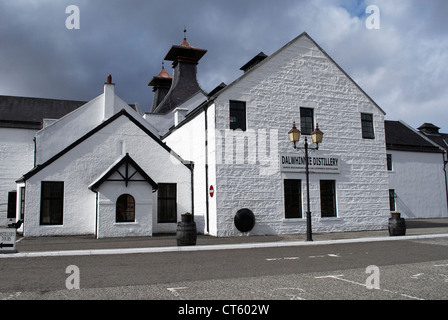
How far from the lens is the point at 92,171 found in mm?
19000

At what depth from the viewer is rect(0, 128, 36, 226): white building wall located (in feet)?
87.9

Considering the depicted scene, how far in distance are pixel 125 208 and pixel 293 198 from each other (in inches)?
323

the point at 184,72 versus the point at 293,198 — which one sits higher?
the point at 184,72

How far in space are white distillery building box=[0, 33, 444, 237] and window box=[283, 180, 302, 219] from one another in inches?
2.0

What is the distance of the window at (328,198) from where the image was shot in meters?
19.6

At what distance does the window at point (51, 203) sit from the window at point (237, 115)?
8790 millimetres

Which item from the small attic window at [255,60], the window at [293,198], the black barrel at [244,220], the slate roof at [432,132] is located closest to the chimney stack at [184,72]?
the small attic window at [255,60]

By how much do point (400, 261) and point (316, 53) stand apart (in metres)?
13.7

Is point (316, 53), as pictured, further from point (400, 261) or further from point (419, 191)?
point (419, 191)

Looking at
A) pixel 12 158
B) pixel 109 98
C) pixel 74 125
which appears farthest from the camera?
pixel 12 158

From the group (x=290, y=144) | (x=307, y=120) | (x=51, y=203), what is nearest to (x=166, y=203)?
(x=51, y=203)

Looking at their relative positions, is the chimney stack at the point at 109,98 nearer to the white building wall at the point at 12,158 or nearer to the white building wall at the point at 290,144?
the white building wall at the point at 12,158

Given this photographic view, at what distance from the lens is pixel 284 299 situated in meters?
5.90

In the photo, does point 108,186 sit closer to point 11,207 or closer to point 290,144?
point 290,144
